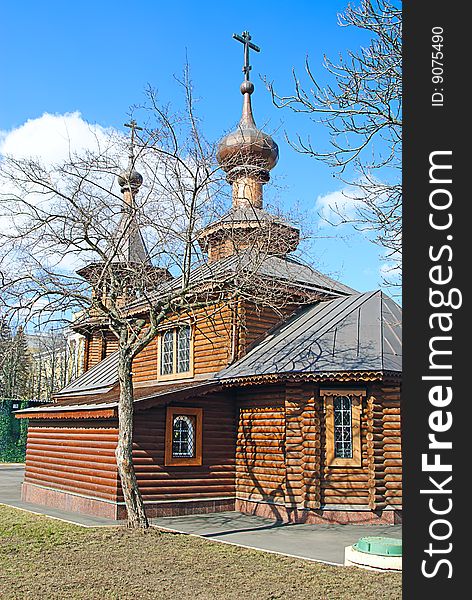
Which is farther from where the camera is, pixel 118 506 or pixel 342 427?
pixel 342 427

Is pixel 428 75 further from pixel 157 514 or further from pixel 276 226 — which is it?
pixel 157 514

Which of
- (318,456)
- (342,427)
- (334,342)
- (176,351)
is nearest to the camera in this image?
(318,456)

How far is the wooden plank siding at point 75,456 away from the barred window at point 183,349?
2.88 m

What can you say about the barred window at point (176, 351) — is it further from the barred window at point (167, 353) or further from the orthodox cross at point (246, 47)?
the orthodox cross at point (246, 47)

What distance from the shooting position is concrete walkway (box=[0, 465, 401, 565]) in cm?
1075

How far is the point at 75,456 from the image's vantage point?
1603cm

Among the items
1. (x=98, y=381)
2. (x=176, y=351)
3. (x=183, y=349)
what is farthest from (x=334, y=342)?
(x=98, y=381)

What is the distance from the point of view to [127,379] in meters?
12.2

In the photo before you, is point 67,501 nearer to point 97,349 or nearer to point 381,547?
point 381,547

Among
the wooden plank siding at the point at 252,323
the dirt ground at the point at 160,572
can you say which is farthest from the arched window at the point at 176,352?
the dirt ground at the point at 160,572

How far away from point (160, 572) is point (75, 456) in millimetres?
7859

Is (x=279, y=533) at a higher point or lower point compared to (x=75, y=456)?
lower

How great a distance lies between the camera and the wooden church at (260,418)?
13.6 metres

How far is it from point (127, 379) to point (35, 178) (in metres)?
3.97
